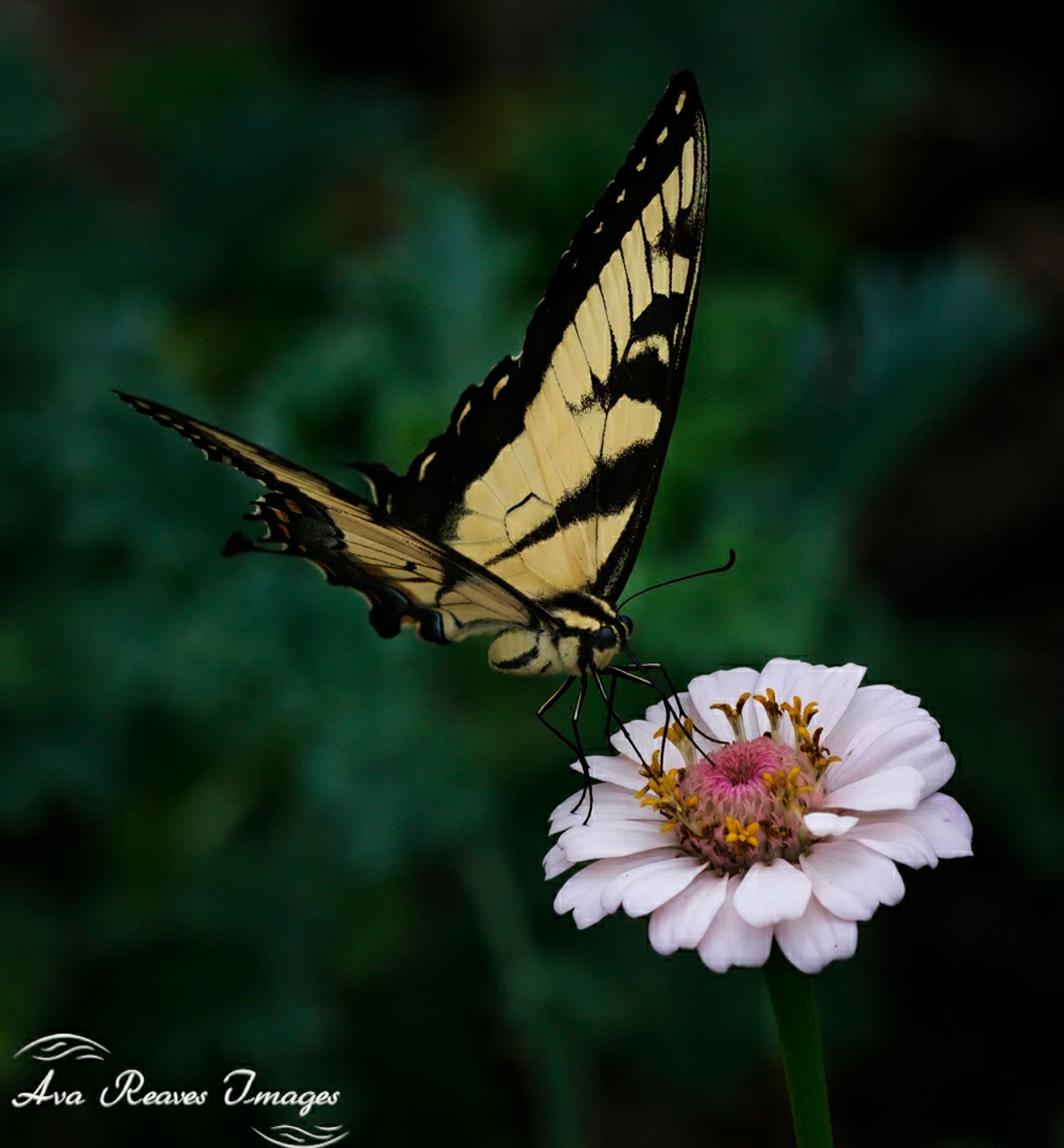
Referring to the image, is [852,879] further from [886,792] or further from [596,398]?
[596,398]

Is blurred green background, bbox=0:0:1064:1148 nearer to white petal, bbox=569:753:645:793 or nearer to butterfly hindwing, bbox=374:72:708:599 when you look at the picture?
butterfly hindwing, bbox=374:72:708:599

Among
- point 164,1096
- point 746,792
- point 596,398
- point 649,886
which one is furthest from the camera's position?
point 164,1096

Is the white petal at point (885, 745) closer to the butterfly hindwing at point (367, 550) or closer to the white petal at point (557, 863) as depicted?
the white petal at point (557, 863)

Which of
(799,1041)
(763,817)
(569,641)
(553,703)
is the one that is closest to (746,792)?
(763,817)

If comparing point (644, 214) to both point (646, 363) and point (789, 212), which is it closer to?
point (646, 363)

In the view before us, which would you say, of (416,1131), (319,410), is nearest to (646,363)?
(319,410)
